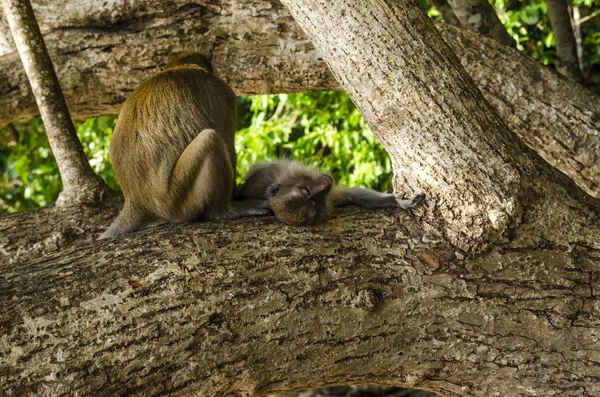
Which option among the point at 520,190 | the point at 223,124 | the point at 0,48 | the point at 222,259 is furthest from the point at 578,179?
the point at 0,48

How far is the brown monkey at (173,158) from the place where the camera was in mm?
3527

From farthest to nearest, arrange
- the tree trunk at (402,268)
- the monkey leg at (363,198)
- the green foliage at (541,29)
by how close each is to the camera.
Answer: the green foliage at (541,29) < the monkey leg at (363,198) < the tree trunk at (402,268)

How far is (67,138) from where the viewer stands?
4.18 meters

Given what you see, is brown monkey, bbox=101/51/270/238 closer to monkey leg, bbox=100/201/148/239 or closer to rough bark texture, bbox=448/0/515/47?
monkey leg, bbox=100/201/148/239

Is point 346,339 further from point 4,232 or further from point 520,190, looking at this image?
point 4,232

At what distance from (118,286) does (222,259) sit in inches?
16.1

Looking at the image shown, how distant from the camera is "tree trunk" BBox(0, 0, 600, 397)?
9.48 feet

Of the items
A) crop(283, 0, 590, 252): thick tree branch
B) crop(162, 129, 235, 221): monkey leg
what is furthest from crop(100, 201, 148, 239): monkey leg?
crop(283, 0, 590, 252): thick tree branch

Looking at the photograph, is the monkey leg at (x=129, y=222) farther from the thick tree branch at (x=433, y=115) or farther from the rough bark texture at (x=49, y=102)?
the thick tree branch at (x=433, y=115)

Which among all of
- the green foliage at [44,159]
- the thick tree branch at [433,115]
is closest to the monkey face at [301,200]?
the thick tree branch at [433,115]

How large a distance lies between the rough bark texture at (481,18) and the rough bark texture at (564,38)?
28.4 inches

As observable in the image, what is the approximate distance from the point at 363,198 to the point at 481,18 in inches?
97.4

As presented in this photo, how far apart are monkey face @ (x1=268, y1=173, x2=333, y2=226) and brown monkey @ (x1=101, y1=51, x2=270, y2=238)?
0.59 feet

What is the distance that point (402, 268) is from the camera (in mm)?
3152
